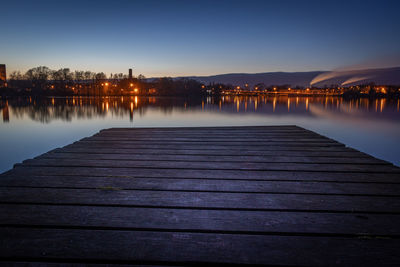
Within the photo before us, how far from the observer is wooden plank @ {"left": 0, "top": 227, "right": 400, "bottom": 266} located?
1240 millimetres

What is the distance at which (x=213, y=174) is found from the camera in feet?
8.46

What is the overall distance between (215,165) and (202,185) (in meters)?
0.71

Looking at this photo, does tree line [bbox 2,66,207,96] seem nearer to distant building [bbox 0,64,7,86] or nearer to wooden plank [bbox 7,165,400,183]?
distant building [bbox 0,64,7,86]

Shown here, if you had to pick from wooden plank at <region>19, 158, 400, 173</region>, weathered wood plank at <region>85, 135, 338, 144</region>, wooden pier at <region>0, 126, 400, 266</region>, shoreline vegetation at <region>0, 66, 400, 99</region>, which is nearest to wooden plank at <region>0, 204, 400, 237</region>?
wooden pier at <region>0, 126, 400, 266</region>

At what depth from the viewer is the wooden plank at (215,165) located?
275 centimetres

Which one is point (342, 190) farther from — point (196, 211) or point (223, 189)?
point (196, 211)

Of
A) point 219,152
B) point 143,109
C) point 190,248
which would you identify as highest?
point 143,109

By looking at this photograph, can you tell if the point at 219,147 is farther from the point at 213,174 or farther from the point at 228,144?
the point at 213,174

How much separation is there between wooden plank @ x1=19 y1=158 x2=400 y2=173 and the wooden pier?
0.01 metres

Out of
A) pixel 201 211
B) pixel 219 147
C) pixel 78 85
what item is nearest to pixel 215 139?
pixel 219 147

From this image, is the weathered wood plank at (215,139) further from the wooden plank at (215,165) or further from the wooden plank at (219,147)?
the wooden plank at (215,165)

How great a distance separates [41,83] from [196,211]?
125 metres

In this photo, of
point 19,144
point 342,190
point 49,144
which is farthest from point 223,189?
point 19,144

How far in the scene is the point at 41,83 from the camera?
101250 millimetres
